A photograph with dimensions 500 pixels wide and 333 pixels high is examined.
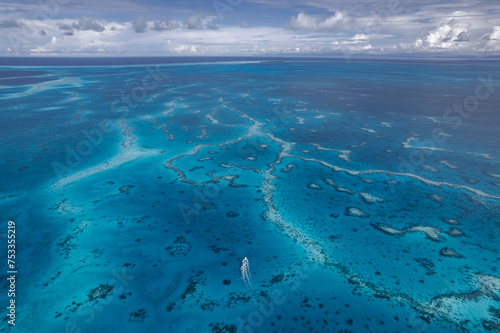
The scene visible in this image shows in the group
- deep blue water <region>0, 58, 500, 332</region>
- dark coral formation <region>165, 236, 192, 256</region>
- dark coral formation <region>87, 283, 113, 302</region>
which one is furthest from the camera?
dark coral formation <region>165, 236, 192, 256</region>

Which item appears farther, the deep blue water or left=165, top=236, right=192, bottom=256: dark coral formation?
left=165, top=236, right=192, bottom=256: dark coral formation

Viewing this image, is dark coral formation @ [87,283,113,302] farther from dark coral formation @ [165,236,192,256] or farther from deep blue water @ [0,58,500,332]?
dark coral formation @ [165,236,192,256]

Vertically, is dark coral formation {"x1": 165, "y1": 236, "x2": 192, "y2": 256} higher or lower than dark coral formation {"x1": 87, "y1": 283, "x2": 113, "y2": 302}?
lower

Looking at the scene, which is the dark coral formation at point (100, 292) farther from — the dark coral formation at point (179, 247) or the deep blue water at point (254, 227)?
the dark coral formation at point (179, 247)

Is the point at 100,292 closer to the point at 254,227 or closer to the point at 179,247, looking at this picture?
the point at 179,247

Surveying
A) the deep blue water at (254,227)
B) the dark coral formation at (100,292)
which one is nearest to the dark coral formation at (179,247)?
the deep blue water at (254,227)

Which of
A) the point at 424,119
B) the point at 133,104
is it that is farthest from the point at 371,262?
the point at 133,104

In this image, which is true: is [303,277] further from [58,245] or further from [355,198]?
[58,245]

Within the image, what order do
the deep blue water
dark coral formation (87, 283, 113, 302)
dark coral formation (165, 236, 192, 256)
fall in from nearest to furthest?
the deep blue water
dark coral formation (87, 283, 113, 302)
dark coral formation (165, 236, 192, 256)

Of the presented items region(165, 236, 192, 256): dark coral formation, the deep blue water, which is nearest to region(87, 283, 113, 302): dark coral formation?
the deep blue water
